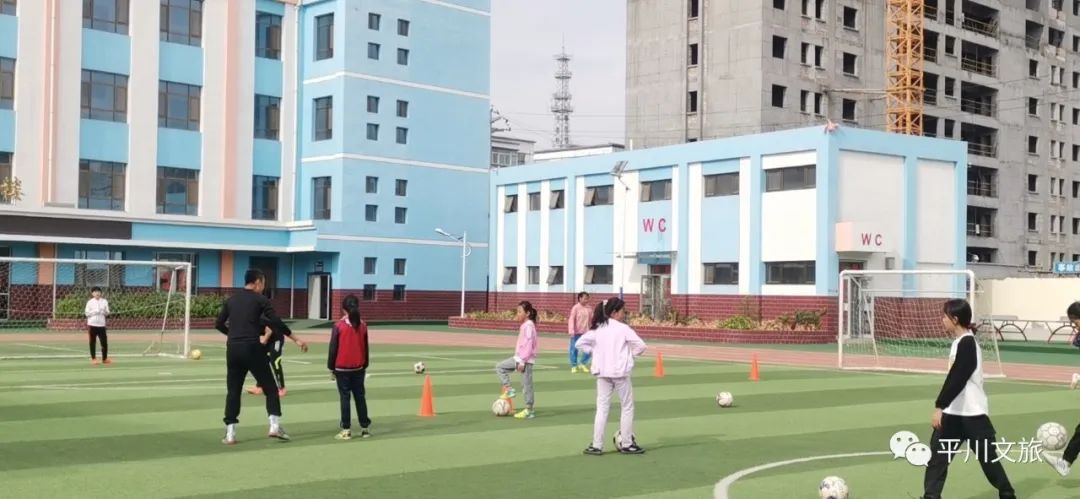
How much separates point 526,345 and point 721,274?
3518cm

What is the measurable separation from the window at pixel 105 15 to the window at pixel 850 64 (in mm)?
45444

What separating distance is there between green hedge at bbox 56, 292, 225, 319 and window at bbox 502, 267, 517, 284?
1596 centimetres

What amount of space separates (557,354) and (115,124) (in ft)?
103

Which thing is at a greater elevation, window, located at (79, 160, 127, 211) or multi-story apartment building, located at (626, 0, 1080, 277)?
multi-story apartment building, located at (626, 0, 1080, 277)

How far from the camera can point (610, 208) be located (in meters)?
57.9

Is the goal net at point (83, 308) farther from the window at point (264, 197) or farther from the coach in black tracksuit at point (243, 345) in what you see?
the coach in black tracksuit at point (243, 345)

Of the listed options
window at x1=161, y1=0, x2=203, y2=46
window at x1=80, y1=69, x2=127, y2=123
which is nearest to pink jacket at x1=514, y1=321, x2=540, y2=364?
window at x1=80, y1=69, x2=127, y2=123

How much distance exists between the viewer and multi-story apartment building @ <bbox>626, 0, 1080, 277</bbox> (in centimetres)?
7506

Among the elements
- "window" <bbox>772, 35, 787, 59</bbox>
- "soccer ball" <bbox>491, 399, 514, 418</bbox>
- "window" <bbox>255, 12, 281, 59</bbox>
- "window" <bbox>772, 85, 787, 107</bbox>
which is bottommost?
"soccer ball" <bbox>491, 399, 514, 418</bbox>

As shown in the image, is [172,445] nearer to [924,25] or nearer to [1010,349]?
[1010,349]

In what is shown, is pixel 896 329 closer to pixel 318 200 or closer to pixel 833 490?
pixel 833 490

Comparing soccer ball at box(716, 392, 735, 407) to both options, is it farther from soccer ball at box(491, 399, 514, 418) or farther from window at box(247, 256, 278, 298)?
window at box(247, 256, 278, 298)

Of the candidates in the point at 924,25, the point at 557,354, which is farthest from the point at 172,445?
the point at 924,25

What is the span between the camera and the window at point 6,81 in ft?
178
